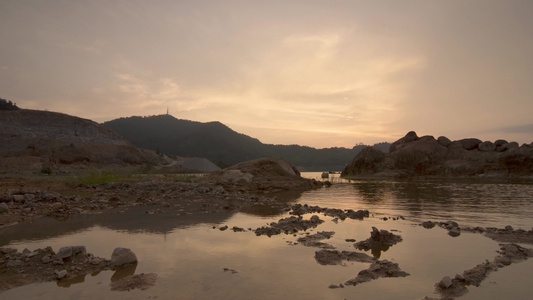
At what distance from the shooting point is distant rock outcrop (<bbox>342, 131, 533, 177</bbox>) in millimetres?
40438

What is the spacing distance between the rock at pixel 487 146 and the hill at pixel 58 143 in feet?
200

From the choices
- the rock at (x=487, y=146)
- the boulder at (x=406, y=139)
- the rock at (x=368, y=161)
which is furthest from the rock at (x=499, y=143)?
the rock at (x=368, y=161)

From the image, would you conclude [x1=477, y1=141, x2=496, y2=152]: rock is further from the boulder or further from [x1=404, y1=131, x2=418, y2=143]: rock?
the boulder

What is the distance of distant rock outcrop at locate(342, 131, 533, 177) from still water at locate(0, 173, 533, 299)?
38.9 metres

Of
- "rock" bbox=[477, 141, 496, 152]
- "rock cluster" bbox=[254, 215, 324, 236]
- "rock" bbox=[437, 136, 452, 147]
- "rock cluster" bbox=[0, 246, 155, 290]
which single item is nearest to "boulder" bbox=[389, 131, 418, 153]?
"rock" bbox=[437, 136, 452, 147]

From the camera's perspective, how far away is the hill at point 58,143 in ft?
171

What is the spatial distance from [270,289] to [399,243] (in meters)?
3.49

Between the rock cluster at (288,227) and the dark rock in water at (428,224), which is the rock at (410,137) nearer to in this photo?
the dark rock in water at (428,224)

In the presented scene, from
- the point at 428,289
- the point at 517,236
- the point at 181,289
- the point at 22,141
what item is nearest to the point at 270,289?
the point at 181,289

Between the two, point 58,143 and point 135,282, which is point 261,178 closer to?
point 135,282

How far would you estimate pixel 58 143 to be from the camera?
5944 cm

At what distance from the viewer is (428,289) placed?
13.2 ft

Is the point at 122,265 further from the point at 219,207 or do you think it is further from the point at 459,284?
the point at 219,207

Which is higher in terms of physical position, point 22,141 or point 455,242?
point 22,141
